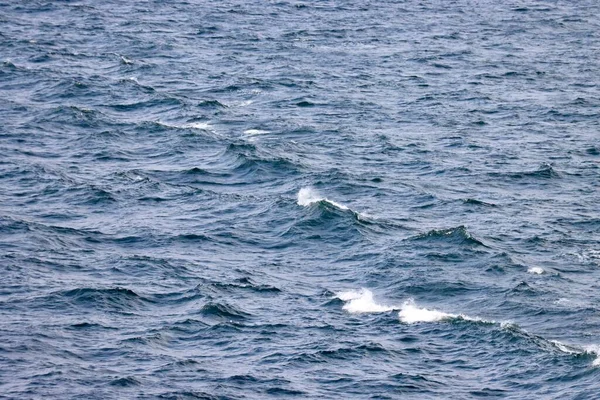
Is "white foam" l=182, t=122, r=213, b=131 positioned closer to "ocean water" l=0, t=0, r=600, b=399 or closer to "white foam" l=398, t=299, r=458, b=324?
"ocean water" l=0, t=0, r=600, b=399

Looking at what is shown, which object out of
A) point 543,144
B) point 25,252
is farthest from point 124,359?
point 543,144

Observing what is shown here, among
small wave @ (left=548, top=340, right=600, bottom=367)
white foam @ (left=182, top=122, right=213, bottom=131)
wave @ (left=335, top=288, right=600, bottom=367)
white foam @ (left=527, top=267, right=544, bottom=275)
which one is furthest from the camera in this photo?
white foam @ (left=182, top=122, right=213, bottom=131)

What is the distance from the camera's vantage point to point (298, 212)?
293 ft

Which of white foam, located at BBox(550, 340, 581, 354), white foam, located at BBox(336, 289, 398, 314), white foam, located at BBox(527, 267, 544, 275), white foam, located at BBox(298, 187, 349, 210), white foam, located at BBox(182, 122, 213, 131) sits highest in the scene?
white foam, located at BBox(527, 267, 544, 275)

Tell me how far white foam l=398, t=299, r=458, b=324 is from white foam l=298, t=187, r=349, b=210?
17.2 m

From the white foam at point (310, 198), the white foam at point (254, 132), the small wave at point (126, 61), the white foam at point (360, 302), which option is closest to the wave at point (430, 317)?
the white foam at point (360, 302)

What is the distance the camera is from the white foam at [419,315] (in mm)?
72438

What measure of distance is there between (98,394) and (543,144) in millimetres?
56004

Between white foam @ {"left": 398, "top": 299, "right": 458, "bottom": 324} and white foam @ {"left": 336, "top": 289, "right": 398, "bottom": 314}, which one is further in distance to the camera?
white foam @ {"left": 336, "top": 289, "right": 398, "bottom": 314}

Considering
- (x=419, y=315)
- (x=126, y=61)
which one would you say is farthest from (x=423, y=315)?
(x=126, y=61)

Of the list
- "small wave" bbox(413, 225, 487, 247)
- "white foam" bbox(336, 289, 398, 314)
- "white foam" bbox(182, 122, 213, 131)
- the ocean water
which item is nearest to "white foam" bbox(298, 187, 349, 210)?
the ocean water

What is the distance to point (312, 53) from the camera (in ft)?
460

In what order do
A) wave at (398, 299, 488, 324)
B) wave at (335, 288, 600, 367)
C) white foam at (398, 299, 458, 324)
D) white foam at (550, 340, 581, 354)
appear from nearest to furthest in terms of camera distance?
white foam at (550, 340, 581, 354) < wave at (335, 288, 600, 367) < wave at (398, 299, 488, 324) < white foam at (398, 299, 458, 324)

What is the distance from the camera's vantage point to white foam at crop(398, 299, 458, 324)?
238 feet
